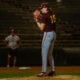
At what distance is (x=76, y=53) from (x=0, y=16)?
6038 mm

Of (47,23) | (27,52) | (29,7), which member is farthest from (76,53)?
(47,23)

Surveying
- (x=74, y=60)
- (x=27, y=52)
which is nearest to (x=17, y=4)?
(x=27, y=52)

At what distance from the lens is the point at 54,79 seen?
5859 millimetres

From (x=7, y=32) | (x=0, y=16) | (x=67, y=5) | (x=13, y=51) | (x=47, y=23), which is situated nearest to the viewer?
(x=47, y=23)

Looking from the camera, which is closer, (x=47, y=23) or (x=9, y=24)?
(x=47, y=23)

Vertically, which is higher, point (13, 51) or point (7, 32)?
point (7, 32)

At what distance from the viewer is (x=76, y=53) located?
45.5 ft

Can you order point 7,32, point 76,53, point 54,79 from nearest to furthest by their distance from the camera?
point 54,79 < point 76,53 < point 7,32

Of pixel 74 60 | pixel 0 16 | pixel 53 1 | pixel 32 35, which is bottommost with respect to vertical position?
pixel 74 60

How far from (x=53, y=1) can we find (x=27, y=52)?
6.31m

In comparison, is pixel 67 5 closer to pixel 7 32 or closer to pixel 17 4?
pixel 17 4

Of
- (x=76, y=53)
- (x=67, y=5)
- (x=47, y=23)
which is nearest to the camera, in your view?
(x=47, y=23)

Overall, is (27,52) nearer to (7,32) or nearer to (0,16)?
(7,32)

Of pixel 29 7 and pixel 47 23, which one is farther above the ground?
pixel 29 7
